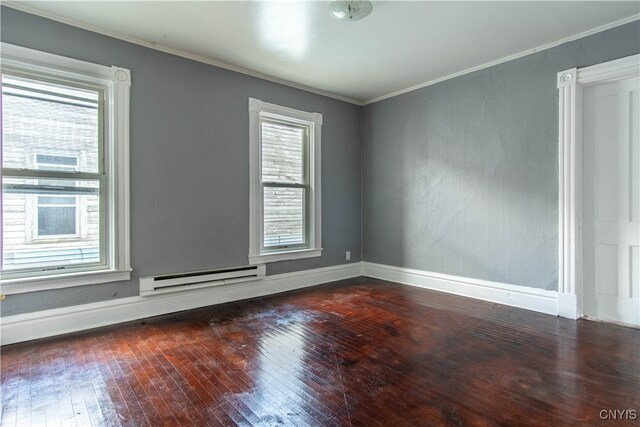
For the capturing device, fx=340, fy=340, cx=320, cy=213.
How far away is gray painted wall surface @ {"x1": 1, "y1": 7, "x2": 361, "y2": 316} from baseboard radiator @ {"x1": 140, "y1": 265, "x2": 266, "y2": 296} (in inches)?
3.0

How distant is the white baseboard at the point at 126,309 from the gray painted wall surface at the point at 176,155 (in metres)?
0.09

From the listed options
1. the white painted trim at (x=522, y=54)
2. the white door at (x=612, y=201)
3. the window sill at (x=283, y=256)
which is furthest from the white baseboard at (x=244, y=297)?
the white painted trim at (x=522, y=54)

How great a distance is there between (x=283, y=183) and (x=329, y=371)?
2789mm

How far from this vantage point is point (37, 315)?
291 centimetres

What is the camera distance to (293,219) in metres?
4.77

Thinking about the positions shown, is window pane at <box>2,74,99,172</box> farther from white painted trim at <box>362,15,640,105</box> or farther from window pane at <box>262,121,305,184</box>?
white painted trim at <box>362,15,640,105</box>

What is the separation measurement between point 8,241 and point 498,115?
4.96 m

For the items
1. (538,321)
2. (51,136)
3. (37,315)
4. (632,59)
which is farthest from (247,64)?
(538,321)

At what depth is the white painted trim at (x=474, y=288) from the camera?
3555mm

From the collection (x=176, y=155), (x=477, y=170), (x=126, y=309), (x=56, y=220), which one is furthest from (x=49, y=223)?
(x=477, y=170)

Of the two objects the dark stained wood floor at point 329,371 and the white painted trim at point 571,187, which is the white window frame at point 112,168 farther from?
the white painted trim at point 571,187

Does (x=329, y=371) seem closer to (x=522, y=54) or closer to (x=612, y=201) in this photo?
(x=612, y=201)

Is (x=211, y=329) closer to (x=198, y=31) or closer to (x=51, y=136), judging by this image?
(x=51, y=136)

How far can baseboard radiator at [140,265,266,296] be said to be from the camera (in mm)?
3457
